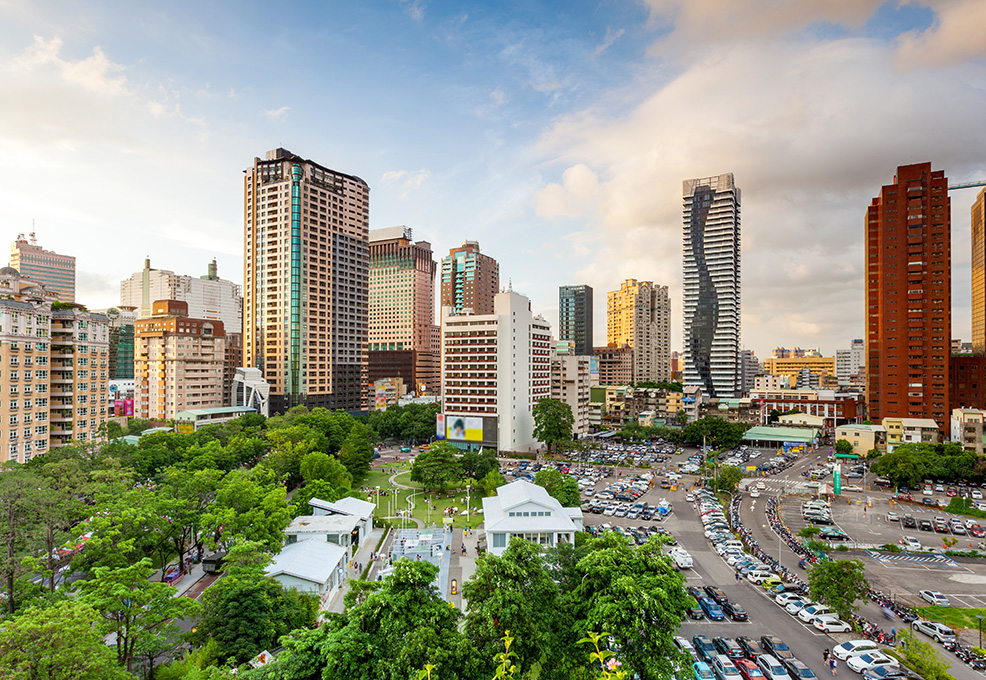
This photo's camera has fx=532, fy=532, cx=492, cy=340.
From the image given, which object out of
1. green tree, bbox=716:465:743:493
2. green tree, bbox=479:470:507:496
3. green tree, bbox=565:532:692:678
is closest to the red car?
green tree, bbox=565:532:692:678

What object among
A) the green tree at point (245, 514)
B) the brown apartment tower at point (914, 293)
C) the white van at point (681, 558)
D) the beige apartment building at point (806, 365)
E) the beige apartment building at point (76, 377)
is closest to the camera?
the green tree at point (245, 514)

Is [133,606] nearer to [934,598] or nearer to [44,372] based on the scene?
[44,372]

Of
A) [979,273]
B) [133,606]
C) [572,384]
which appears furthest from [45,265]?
[979,273]

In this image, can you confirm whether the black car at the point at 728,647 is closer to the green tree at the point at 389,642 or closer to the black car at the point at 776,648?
the black car at the point at 776,648

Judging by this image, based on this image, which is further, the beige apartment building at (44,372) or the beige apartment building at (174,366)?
the beige apartment building at (174,366)

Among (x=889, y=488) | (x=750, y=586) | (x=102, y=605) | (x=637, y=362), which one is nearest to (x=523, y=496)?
(x=750, y=586)

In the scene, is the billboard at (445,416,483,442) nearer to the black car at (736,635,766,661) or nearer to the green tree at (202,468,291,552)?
the green tree at (202,468,291,552)

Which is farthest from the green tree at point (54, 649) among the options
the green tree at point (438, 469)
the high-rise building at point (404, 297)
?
the high-rise building at point (404, 297)
